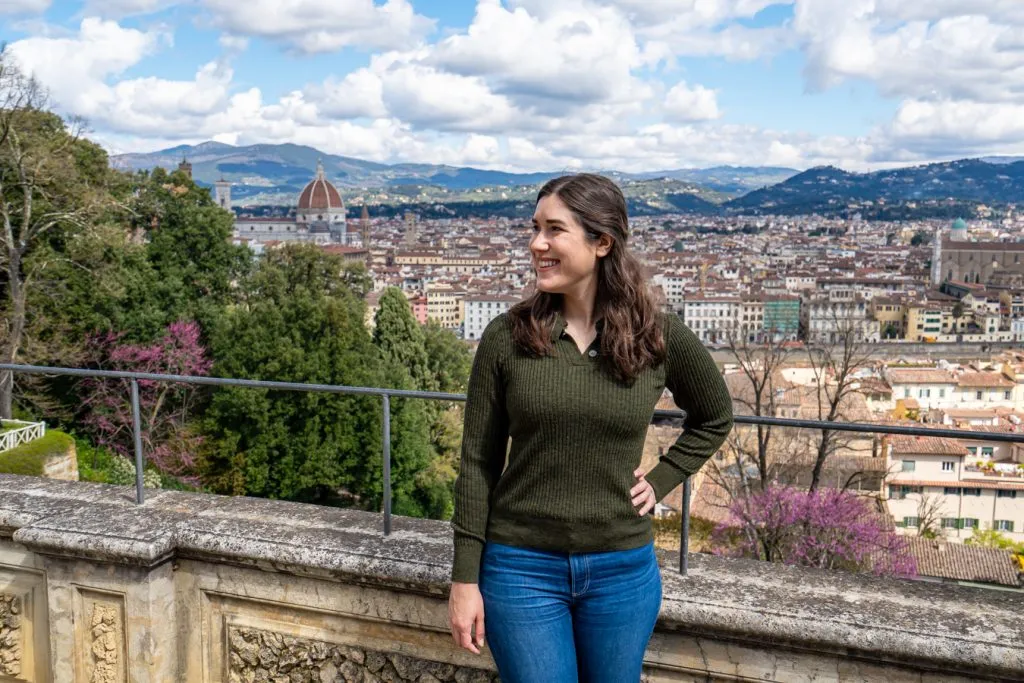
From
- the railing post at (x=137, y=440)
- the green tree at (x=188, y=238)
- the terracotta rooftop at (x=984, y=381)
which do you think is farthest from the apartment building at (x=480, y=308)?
the railing post at (x=137, y=440)

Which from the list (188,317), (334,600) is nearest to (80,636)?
(334,600)

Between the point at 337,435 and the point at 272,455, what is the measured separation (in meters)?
1.51

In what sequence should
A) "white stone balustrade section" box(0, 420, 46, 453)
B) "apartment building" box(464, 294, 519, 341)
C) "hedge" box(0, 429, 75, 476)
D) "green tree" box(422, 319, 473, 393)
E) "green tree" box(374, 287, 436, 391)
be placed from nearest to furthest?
"hedge" box(0, 429, 75, 476)
"white stone balustrade section" box(0, 420, 46, 453)
"green tree" box(374, 287, 436, 391)
"green tree" box(422, 319, 473, 393)
"apartment building" box(464, 294, 519, 341)

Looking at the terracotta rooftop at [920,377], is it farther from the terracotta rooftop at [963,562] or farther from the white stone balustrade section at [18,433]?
the white stone balustrade section at [18,433]

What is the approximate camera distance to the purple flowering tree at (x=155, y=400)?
1669 centimetres

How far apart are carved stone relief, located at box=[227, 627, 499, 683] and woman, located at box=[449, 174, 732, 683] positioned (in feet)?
2.52

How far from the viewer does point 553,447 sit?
160cm

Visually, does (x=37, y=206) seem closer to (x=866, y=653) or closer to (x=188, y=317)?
(x=188, y=317)

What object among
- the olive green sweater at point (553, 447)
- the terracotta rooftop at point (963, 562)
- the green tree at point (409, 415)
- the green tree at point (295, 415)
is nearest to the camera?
the olive green sweater at point (553, 447)

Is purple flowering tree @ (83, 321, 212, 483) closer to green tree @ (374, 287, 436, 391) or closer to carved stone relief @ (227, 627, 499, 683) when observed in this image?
green tree @ (374, 287, 436, 391)

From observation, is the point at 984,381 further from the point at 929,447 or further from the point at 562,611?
the point at 562,611

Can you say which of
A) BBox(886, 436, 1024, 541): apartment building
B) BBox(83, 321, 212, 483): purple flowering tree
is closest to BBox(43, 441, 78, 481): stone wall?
BBox(83, 321, 212, 483): purple flowering tree

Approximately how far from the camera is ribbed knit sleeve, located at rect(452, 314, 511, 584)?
1.63 m

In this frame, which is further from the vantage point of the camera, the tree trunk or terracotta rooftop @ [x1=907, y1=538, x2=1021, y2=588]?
the tree trunk
